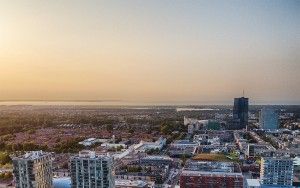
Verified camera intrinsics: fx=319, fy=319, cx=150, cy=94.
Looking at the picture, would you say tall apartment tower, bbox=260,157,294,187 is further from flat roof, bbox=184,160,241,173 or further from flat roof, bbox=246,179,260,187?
flat roof, bbox=184,160,241,173

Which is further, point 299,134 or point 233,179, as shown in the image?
point 299,134

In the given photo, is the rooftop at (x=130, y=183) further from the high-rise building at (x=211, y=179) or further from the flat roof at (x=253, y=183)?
the flat roof at (x=253, y=183)

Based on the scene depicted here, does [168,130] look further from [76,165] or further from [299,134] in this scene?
[76,165]

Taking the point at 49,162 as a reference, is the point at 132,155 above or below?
below

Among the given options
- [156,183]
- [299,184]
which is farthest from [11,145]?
[299,184]

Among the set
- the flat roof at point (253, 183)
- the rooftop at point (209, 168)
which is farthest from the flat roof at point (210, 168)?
the flat roof at point (253, 183)

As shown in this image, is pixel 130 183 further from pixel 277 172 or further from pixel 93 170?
pixel 277 172
